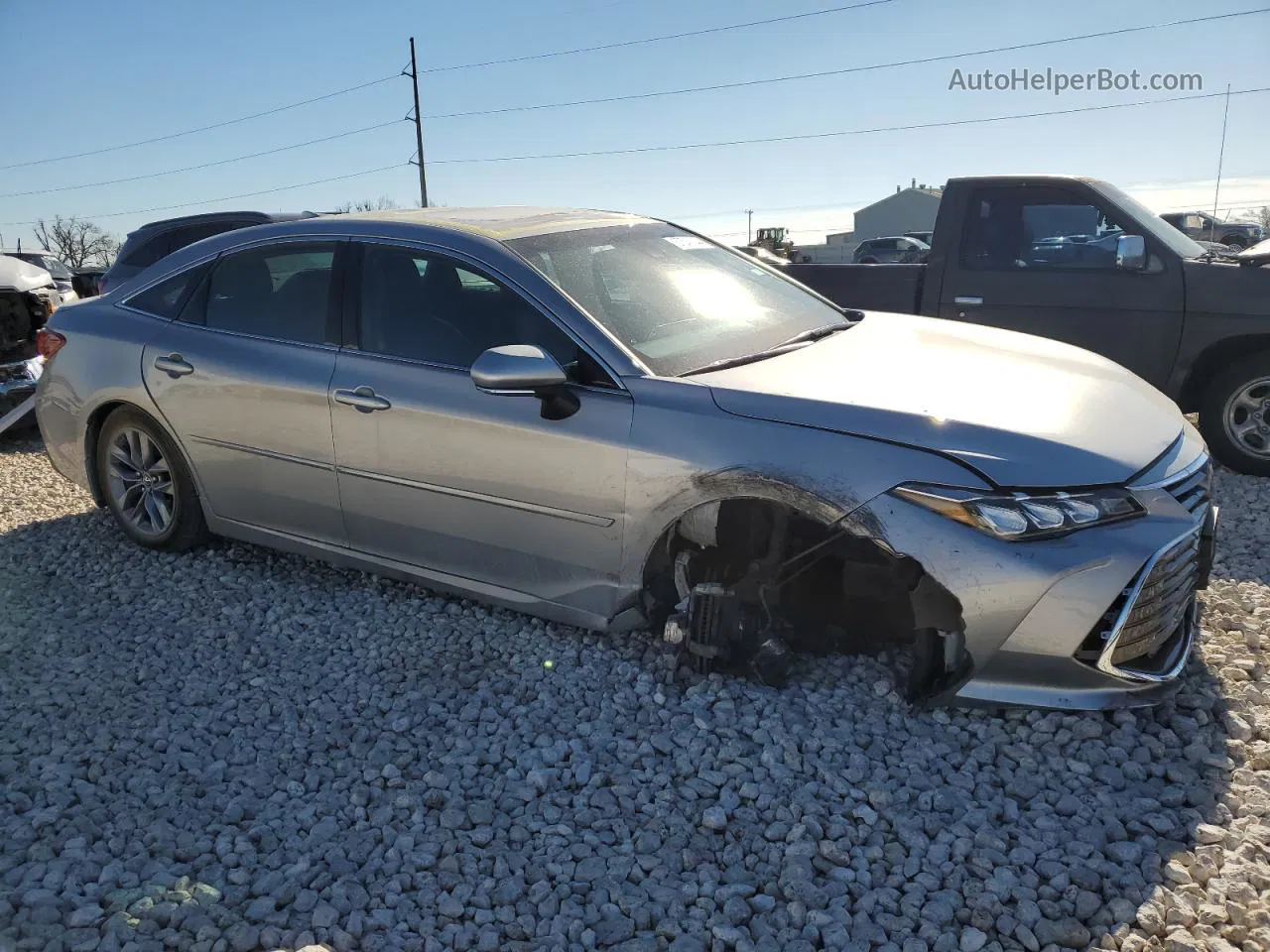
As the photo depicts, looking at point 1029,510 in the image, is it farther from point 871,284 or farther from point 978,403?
point 871,284

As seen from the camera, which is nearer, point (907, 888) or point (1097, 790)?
point (907, 888)

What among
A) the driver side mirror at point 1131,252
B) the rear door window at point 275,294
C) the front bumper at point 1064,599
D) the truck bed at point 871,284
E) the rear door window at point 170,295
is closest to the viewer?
the front bumper at point 1064,599

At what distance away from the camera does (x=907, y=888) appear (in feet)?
7.95

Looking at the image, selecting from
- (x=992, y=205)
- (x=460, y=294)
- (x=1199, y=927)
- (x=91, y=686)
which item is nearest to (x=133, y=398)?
(x=91, y=686)

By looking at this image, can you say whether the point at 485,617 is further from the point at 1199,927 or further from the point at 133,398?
the point at 1199,927

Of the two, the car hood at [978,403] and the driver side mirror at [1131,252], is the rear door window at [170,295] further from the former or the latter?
the driver side mirror at [1131,252]

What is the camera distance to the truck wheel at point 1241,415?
6.02 metres

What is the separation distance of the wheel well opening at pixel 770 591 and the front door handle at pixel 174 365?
8.32ft

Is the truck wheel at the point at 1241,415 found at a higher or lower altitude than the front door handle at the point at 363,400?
lower

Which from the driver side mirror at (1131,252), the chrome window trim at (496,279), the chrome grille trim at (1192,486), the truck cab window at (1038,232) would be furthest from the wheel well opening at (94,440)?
the driver side mirror at (1131,252)

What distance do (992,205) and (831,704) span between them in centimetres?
459

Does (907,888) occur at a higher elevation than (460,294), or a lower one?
lower

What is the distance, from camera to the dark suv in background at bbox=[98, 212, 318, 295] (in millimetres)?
9250

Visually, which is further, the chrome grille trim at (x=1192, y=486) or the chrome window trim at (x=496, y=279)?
the chrome window trim at (x=496, y=279)
